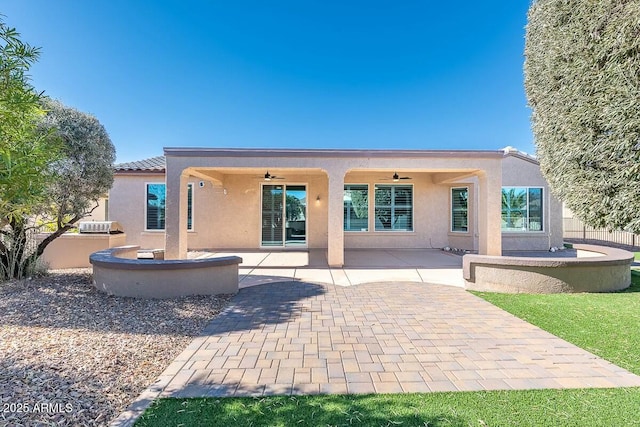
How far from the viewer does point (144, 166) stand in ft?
46.0

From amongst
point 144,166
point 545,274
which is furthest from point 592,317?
point 144,166

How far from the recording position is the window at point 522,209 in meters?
14.5

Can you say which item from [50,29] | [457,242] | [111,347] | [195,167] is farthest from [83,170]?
[457,242]

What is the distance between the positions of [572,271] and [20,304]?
11.9 metres

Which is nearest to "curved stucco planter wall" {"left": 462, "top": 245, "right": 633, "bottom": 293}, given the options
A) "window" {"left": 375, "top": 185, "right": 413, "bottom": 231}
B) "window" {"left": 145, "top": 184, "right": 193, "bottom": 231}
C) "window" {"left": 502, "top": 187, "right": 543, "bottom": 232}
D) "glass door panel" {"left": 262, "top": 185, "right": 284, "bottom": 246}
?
"window" {"left": 502, "top": 187, "right": 543, "bottom": 232}

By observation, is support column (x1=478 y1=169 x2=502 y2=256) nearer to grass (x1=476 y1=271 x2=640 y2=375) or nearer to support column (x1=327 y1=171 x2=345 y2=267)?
grass (x1=476 y1=271 x2=640 y2=375)

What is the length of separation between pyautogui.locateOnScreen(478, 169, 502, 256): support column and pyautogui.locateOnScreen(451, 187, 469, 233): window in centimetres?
463

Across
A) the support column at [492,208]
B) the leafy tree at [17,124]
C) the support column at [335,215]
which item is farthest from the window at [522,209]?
the leafy tree at [17,124]

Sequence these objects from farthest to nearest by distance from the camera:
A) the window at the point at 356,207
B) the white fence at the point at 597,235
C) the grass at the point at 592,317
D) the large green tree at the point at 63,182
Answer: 1. the white fence at the point at 597,235
2. the window at the point at 356,207
3. the large green tree at the point at 63,182
4. the grass at the point at 592,317

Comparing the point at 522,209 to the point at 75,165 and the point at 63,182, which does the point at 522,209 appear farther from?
the point at 63,182

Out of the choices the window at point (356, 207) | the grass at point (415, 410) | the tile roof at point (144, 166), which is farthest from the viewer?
the window at point (356, 207)

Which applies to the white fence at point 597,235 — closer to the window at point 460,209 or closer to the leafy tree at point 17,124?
the window at point 460,209

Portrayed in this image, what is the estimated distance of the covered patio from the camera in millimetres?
8484

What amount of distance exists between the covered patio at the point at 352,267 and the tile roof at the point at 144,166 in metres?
4.38
